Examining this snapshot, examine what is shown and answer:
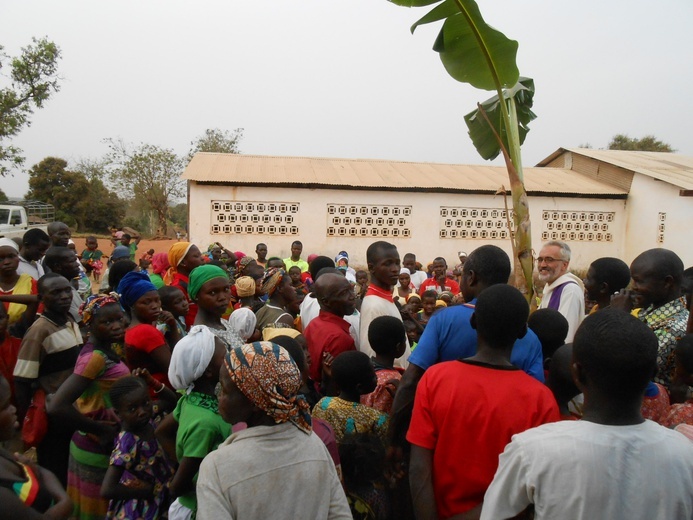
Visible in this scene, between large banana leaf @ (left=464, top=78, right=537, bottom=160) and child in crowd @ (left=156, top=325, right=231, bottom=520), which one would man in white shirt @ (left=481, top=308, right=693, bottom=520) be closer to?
child in crowd @ (left=156, top=325, right=231, bottom=520)

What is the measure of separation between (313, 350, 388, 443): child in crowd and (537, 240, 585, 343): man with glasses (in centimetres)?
201

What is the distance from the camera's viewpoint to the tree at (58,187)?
94.3 feet

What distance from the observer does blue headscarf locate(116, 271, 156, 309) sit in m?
3.35

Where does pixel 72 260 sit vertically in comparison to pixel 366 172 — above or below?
below

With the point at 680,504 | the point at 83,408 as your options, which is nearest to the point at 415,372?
the point at 680,504

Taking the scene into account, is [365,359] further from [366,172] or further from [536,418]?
[366,172]

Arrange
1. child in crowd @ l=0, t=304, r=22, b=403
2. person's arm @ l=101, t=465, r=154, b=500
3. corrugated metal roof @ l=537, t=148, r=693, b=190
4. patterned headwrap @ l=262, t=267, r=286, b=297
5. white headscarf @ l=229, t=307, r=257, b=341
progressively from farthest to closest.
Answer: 1. corrugated metal roof @ l=537, t=148, r=693, b=190
2. patterned headwrap @ l=262, t=267, r=286, b=297
3. white headscarf @ l=229, t=307, r=257, b=341
4. child in crowd @ l=0, t=304, r=22, b=403
5. person's arm @ l=101, t=465, r=154, b=500

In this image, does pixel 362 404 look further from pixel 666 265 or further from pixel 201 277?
pixel 666 265

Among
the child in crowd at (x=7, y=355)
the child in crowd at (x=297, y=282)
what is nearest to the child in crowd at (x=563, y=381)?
the child in crowd at (x=7, y=355)

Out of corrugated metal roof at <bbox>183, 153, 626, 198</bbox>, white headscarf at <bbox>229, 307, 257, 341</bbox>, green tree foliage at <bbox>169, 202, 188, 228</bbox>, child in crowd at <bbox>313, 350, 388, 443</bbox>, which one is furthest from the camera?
green tree foliage at <bbox>169, 202, 188, 228</bbox>

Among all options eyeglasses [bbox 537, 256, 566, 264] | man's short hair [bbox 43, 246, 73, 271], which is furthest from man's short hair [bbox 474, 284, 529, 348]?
man's short hair [bbox 43, 246, 73, 271]

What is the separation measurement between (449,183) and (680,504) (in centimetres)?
1546

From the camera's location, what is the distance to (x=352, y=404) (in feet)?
8.71

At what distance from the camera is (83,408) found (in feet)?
9.53
